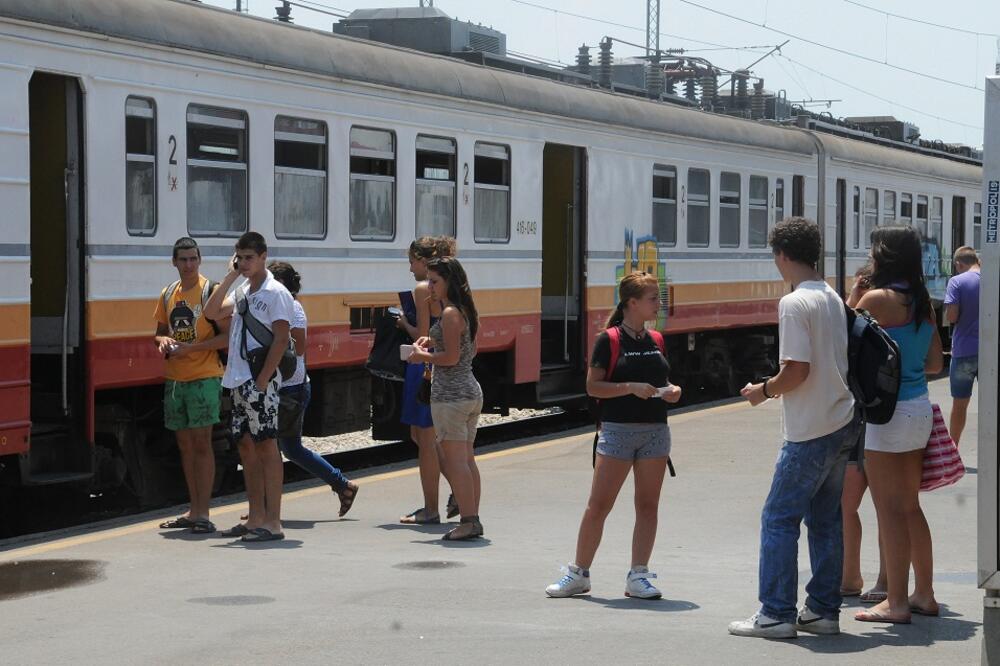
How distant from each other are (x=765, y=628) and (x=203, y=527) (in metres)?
3.91

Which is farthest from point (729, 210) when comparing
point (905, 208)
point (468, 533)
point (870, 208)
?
point (468, 533)

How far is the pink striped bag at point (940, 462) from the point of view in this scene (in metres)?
7.29

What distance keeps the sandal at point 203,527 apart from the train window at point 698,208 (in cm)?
1048

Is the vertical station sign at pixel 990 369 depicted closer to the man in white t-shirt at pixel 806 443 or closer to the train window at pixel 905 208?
the man in white t-shirt at pixel 806 443

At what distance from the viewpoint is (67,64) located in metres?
10.3

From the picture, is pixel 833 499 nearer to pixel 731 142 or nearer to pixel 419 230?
pixel 419 230

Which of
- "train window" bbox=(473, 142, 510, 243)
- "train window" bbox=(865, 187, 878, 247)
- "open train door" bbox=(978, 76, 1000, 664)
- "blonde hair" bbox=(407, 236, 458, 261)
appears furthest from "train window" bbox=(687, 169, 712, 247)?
"open train door" bbox=(978, 76, 1000, 664)

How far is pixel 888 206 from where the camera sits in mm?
25688

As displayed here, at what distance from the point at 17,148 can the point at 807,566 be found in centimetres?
506

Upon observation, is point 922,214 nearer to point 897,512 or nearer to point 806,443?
point 897,512

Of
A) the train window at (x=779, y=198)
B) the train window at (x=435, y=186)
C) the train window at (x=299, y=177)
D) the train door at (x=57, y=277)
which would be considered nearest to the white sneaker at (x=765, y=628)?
the train door at (x=57, y=277)

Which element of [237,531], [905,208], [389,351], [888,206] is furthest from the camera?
[905,208]

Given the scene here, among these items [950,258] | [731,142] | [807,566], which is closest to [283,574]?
[807,566]

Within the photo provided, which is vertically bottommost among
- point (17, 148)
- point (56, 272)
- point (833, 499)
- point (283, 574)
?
point (283, 574)
